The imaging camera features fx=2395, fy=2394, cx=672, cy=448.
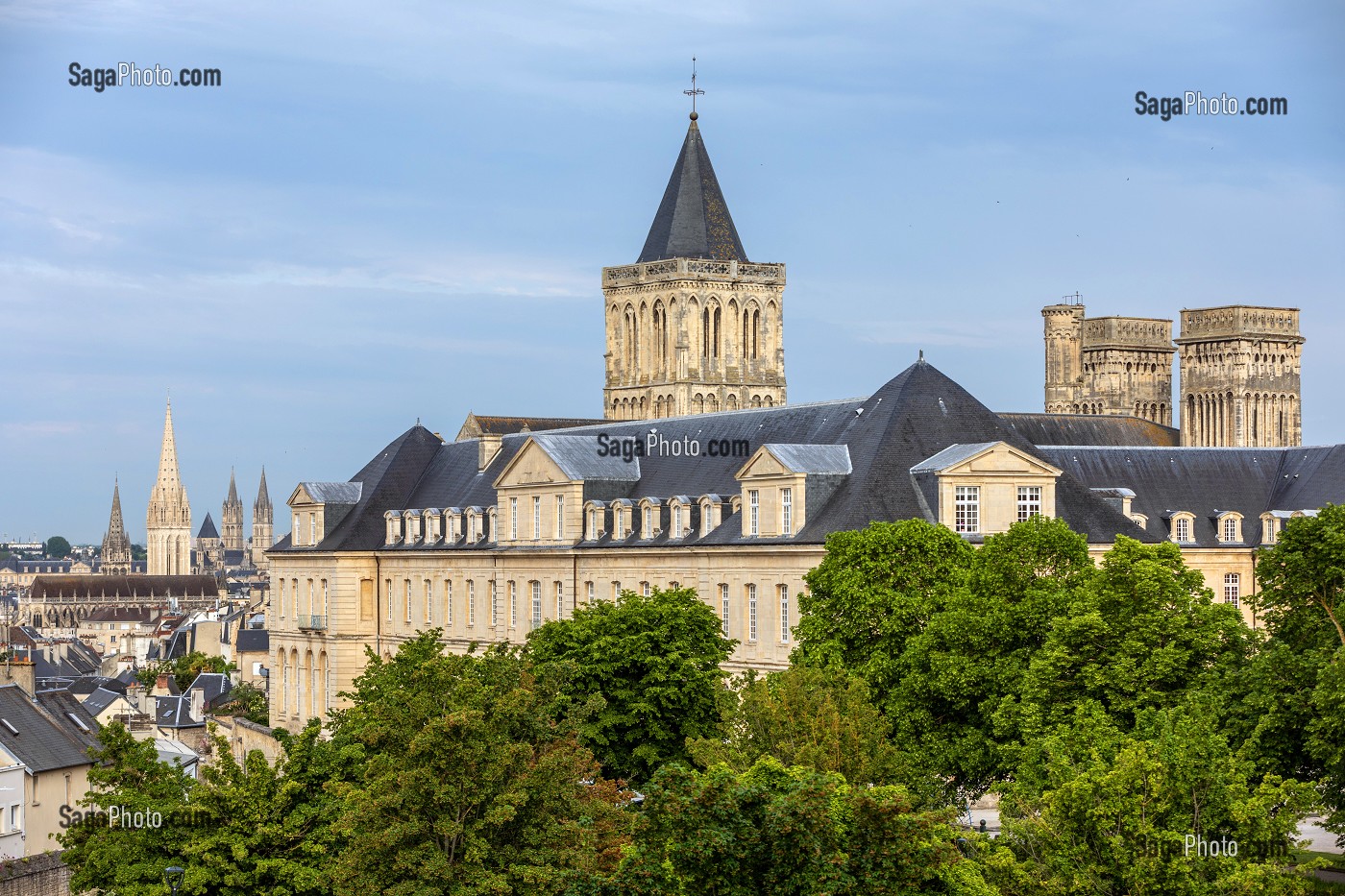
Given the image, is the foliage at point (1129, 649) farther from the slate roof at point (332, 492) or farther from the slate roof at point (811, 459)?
the slate roof at point (332, 492)

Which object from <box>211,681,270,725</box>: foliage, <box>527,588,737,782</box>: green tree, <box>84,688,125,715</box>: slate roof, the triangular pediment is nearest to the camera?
<box>527,588,737,782</box>: green tree

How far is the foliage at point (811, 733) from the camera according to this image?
181 feet

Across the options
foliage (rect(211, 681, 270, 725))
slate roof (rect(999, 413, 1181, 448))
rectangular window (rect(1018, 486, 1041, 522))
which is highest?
slate roof (rect(999, 413, 1181, 448))

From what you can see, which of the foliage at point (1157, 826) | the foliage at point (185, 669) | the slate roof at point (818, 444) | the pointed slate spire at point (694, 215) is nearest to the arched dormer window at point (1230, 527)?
the slate roof at point (818, 444)

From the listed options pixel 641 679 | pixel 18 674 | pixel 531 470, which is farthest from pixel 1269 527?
pixel 18 674

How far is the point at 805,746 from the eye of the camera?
2140 inches

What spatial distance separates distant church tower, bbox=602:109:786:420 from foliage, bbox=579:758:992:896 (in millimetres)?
123779

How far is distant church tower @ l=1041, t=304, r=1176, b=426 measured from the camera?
166 meters

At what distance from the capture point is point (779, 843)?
3600 cm

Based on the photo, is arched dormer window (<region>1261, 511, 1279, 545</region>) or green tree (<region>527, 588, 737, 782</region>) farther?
arched dormer window (<region>1261, 511, 1279, 545</region>)

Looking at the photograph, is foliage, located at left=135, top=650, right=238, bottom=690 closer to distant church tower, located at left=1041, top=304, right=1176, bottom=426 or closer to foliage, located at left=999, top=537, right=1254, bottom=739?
distant church tower, located at left=1041, top=304, right=1176, bottom=426

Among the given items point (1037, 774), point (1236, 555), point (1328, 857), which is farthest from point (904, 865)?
point (1236, 555)

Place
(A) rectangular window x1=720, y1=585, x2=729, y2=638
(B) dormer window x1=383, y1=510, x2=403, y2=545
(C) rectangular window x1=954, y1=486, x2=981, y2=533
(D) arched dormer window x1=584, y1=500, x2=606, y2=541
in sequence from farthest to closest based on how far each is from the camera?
(B) dormer window x1=383, y1=510, x2=403, y2=545, (D) arched dormer window x1=584, y1=500, x2=606, y2=541, (A) rectangular window x1=720, y1=585, x2=729, y2=638, (C) rectangular window x1=954, y1=486, x2=981, y2=533

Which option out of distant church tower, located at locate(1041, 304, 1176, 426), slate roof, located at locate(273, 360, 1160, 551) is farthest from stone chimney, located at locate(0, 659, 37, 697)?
distant church tower, located at locate(1041, 304, 1176, 426)
